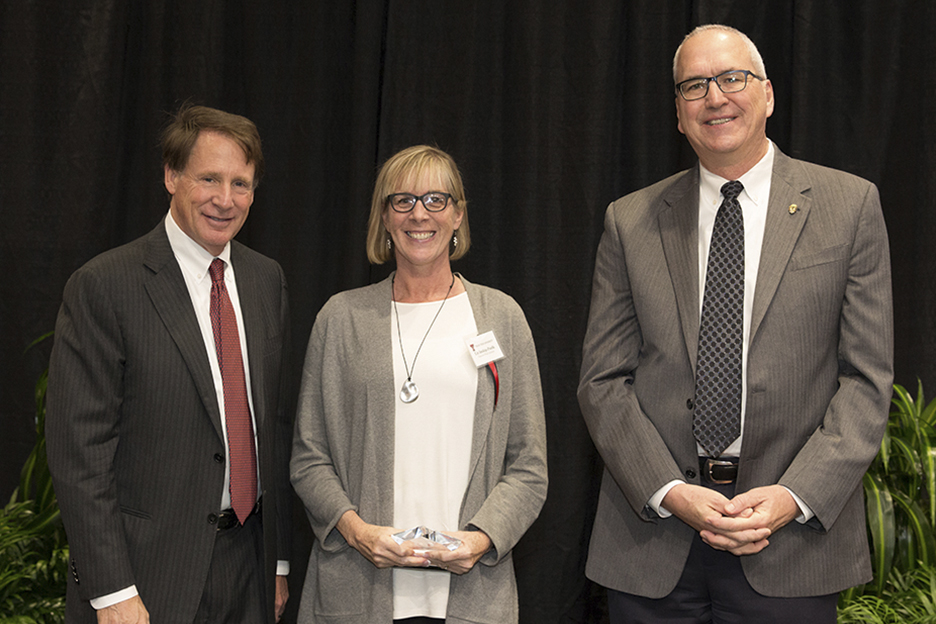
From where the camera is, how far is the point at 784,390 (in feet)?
5.96

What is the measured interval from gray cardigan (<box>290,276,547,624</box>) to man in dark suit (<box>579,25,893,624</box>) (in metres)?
0.21

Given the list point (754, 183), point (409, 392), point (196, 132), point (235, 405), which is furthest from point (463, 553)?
point (196, 132)

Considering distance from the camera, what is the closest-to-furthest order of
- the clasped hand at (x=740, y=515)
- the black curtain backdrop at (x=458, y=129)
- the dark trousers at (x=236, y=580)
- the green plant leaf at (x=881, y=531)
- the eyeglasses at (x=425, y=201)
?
the clasped hand at (x=740, y=515), the dark trousers at (x=236, y=580), the eyeglasses at (x=425, y=201), the green plant leaf at (x=881, y=531), the black curtain backdrop at (x=458, y=129)

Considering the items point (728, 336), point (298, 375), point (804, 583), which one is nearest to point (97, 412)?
point (728, 336)

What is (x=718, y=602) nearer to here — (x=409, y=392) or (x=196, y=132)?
(x=409, y=392)

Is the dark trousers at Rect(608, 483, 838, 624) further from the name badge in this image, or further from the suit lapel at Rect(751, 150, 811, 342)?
the name badge

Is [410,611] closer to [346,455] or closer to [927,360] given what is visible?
[346,455]

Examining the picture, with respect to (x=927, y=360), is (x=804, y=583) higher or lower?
lower

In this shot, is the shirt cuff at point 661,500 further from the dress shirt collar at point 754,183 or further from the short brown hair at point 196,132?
the short brown hair at point 196,132

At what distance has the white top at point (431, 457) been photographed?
2033 millimetres

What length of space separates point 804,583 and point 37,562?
257 cm

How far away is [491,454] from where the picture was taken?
2.06 meters

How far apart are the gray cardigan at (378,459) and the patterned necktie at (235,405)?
0.15m

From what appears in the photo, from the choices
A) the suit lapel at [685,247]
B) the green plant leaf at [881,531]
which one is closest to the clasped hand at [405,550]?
the suit lapel at [685,247]
